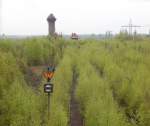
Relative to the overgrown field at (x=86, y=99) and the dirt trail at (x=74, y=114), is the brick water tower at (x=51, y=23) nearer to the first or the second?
the overgrown field at (x=86, y=99)

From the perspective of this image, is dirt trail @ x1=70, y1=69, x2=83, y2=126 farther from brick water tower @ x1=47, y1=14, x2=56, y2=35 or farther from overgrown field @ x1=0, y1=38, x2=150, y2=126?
brick water tower @ x1=47, y1=14, x2=56, y2=35

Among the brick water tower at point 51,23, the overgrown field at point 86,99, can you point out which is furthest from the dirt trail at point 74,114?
the brick water tower at point 51,23

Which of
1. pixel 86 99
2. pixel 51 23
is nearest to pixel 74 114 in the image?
pixel 86 99

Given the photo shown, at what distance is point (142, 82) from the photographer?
2742 cm

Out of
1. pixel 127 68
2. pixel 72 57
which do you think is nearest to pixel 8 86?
pixel 127 68

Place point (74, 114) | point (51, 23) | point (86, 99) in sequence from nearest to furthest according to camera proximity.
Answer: point (86, 99) → point (74, 114) → point (51, 23)

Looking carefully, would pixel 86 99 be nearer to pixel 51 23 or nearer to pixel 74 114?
pixel 74 114

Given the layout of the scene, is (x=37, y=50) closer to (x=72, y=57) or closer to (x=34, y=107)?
(x=72, y=57)

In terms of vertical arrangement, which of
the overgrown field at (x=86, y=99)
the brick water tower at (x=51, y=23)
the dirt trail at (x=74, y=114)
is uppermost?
the brick water tower at (x=51, y=23)

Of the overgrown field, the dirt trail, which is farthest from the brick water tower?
the dirt trail

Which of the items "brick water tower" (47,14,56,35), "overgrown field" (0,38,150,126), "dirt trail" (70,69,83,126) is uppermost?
"brick water tower" (47,14,56,35)

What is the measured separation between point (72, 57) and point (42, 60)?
10.3m

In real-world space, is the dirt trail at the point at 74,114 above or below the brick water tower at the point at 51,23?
below

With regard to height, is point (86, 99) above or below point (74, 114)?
above
